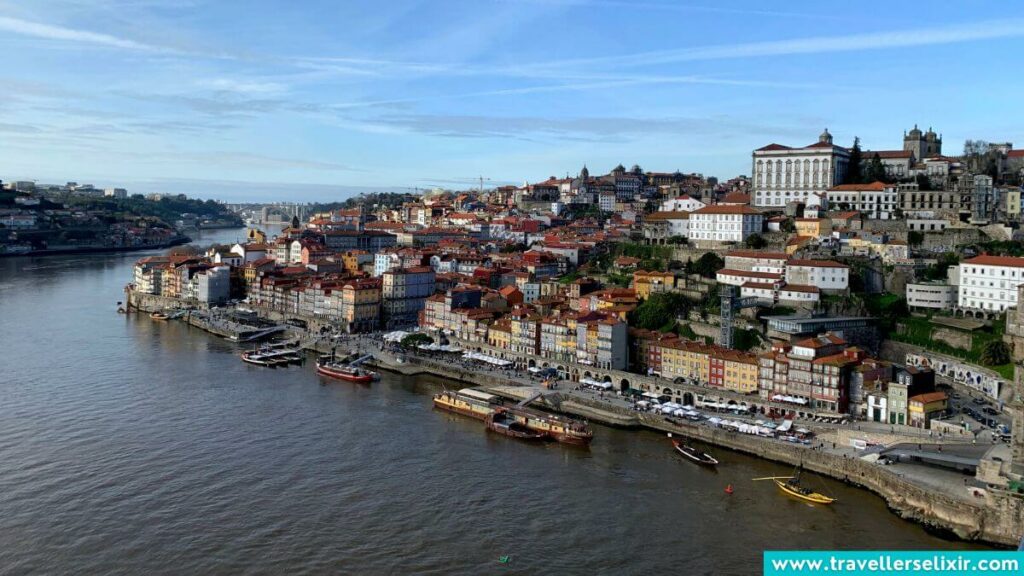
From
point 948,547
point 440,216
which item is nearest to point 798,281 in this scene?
point 948,547

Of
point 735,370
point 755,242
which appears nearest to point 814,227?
point 755,242

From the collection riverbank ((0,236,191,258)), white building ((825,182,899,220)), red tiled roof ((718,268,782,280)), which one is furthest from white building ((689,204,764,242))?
riverbank ((0,236,191,258))

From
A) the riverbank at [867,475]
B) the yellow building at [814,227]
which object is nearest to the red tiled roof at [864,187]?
the yellow building at [814,227]

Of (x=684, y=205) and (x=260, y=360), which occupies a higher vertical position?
(x=684, y=205)

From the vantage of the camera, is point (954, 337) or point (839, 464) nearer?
point (839, 464)

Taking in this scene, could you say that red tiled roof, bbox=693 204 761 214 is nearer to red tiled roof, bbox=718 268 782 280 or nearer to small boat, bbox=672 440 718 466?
red tiled roof, bbox=718 268 782 280

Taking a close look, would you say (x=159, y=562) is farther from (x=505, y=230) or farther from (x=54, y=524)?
(x=505, y=230)

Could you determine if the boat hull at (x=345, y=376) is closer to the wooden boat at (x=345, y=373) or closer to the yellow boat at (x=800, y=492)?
the wooden boat at (x=345, y=373)

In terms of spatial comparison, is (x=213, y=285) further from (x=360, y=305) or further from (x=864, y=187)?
(x=864, y=187)
